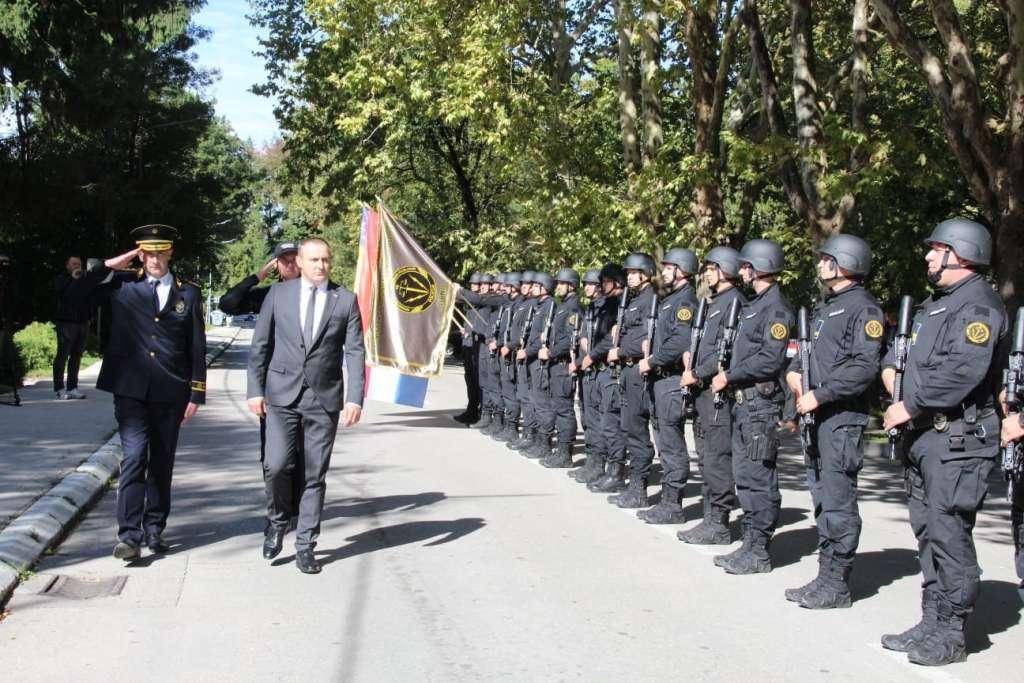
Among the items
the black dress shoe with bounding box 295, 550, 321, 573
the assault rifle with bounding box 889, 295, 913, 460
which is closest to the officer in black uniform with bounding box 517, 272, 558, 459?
the black dress shoe with bounding box 295, 550, 321, 573

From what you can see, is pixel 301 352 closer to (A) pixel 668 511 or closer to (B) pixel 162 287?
(B) pixel 162 287

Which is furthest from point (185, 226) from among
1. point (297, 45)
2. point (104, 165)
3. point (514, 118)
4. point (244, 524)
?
point (244, 524)

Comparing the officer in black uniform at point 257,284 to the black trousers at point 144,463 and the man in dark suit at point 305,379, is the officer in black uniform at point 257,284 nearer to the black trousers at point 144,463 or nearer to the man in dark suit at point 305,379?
the man in dark suit at point 305,379

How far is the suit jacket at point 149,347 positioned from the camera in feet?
25.9

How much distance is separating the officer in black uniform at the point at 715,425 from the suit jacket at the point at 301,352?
8.48ft

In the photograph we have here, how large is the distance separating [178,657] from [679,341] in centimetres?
510

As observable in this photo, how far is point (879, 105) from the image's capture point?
2842 centimetres

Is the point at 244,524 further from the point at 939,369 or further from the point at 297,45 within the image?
the point at 297,45

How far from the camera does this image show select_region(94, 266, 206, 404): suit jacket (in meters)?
7.90

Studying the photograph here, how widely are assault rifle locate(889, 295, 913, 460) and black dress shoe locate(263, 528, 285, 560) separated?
3689 millimetres

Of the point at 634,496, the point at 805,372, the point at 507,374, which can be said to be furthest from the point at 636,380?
the point at 507,374

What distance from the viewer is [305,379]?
7781 mm

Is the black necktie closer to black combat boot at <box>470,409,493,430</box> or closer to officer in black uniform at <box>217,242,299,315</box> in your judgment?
officer in black uniform at <box>217,242,299,315</box>

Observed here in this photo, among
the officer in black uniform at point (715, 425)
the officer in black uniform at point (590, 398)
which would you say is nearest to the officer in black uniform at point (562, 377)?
the officer in black uniform at point (590, 398)
